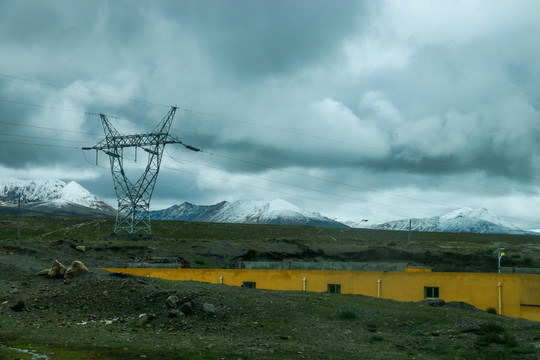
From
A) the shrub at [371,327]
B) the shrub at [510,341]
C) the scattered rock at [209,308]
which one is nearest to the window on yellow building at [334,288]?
the shrub at [371,327]

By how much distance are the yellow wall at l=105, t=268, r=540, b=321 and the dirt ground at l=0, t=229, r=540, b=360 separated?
14.9 ft

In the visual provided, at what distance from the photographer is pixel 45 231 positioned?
112625 millimetres

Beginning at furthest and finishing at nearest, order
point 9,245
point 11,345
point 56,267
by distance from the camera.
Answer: point 9,245 < point 56,267 < point 11,345

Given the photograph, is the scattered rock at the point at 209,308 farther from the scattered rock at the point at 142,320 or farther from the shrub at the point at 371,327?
the shrub at the point at 371,327

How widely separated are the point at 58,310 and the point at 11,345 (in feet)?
28.7

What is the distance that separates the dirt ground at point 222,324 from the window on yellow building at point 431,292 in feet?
15.6

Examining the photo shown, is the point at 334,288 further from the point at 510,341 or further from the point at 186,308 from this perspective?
the point at 510,341

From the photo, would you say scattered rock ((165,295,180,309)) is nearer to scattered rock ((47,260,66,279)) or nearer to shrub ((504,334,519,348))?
scattered rock ((47,260,66,279))

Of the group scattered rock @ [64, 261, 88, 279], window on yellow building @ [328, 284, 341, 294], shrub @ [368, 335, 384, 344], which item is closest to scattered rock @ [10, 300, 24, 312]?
scattered rock @ [64, 261, 88, 279]

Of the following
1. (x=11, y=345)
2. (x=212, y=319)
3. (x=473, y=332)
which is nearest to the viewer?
(x=11, y=345)

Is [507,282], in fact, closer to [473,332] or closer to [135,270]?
[473,332]

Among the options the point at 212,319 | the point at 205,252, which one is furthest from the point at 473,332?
the point at 205,252

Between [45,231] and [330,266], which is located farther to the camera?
[45,231]

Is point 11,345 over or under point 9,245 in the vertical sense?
under
